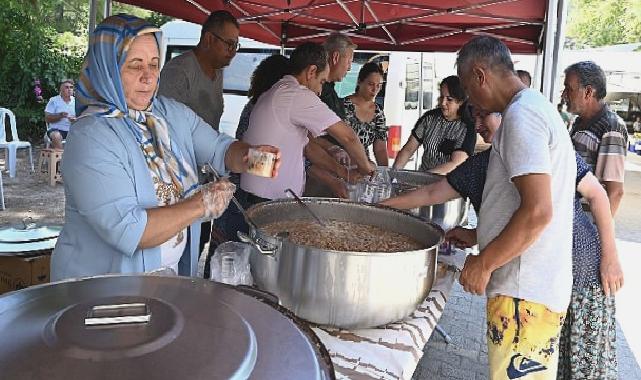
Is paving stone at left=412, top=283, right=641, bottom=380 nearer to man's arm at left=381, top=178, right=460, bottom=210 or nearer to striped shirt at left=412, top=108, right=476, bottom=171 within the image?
striped shirt at left=412, top=108, right=476, bottom=171

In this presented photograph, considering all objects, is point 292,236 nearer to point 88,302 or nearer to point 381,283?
point 381,283

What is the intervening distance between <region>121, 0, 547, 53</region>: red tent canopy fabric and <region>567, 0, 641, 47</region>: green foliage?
50.7 ft

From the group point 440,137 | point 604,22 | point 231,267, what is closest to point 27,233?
point 231,267

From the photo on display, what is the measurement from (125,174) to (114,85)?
0.23 m

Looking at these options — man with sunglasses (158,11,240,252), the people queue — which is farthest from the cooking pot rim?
man with sunglasses (158,11,240,252)

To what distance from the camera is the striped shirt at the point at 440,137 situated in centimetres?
363

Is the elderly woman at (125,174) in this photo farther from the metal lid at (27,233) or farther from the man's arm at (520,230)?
the metal lid at (27,233)

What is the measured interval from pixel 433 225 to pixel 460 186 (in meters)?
0.44

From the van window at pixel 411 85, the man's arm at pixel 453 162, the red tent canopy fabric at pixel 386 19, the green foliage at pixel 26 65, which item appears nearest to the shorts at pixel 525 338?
the man's arm at pixel 453 162

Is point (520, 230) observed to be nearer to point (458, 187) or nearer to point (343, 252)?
point (458, 187)

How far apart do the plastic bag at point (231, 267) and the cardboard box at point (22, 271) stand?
149cm

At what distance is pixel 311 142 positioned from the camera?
2.85 meters

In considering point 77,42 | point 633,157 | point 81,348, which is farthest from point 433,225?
point 77,42

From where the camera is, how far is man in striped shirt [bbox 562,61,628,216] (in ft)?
8.02
